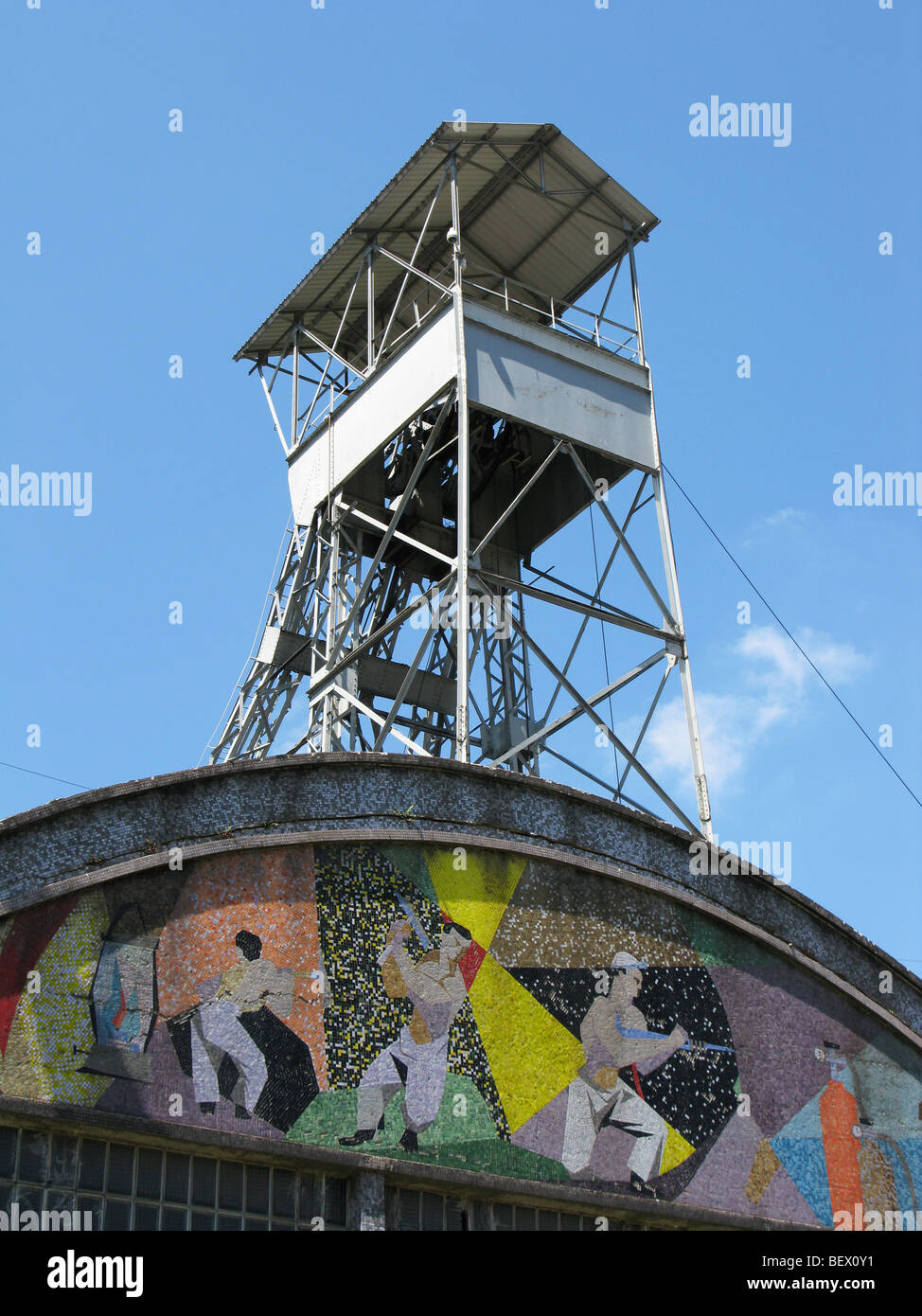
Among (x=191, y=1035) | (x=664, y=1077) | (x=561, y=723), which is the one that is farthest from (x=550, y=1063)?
(x=561, y=723)

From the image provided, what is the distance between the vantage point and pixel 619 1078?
1472 cm

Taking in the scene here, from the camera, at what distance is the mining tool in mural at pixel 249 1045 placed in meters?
12.9

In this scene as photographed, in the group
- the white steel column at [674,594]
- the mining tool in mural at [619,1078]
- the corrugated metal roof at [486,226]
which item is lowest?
the mining tool in mural at [619,1078]

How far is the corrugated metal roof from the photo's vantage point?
24.7m

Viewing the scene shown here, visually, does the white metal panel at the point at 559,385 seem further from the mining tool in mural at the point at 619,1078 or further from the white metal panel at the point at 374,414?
the mining tool in mural at the point at 619,1078

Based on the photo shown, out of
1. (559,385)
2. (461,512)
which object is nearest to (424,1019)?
(461,512)

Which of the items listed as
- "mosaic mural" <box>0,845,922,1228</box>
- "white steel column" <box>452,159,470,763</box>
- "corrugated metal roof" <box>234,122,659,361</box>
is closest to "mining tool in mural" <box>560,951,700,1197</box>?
"mosaic mural" <box>0,845,922,1228</box>

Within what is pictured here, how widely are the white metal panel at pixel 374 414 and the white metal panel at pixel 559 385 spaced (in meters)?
0.53

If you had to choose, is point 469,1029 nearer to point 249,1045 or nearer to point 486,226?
point 249,1045

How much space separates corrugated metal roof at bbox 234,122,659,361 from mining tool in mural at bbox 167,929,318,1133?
46.7 ft

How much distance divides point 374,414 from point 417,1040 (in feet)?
42.7

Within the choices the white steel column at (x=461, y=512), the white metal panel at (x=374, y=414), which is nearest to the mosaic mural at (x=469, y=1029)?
the white steel column at (x=461, y=512)

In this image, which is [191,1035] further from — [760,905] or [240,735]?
[240,735]
